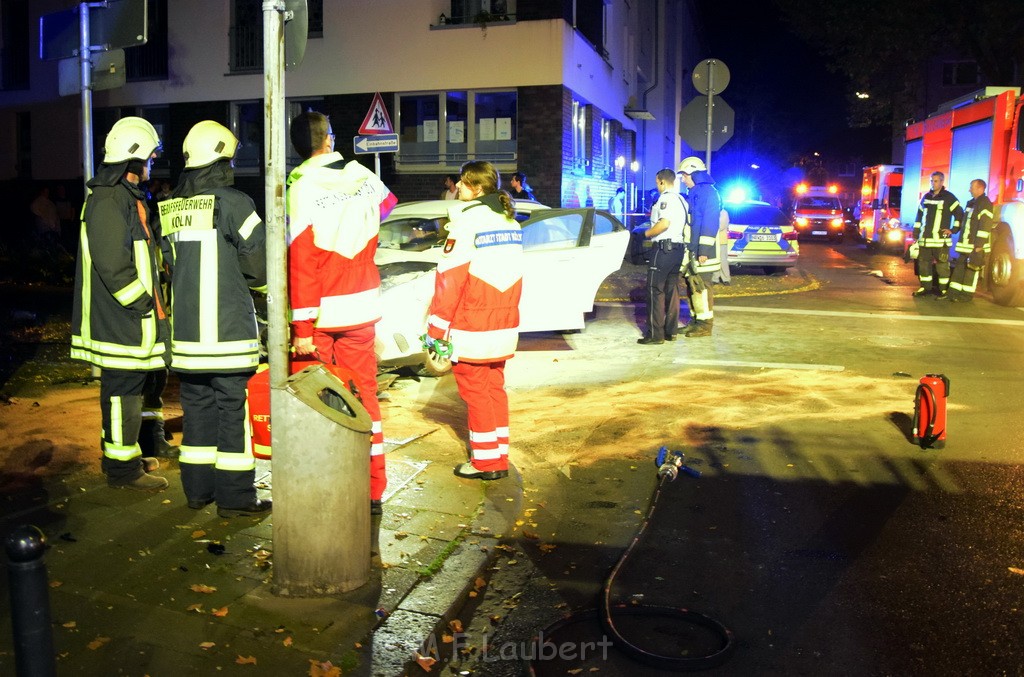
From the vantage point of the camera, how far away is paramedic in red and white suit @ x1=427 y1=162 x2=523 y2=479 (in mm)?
5562

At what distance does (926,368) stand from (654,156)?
2863cm

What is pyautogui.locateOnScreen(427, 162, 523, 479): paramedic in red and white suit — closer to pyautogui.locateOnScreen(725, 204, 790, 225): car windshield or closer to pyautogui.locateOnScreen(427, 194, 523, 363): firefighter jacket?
pyautogui.locateOnScreen(427, 194, 523, 363): firefighter jacket

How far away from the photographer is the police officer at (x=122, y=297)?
5.04m

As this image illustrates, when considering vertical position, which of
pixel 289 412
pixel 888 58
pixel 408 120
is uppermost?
pixel 888 58

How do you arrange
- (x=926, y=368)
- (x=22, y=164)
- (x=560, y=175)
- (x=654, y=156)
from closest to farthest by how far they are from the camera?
(x=926, y=368), (x=560, y=175), (x=22, y=164), (x=654, y=156)

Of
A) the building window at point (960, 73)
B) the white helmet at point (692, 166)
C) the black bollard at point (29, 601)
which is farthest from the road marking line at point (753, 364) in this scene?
the building window at point (960, 73)

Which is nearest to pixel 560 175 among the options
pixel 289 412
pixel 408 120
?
pixel 408 120

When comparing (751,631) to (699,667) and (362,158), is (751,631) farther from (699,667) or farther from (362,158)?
(362,158)

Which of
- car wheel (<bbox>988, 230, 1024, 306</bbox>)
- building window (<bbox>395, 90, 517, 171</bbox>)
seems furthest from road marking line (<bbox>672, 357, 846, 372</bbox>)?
building window (<bbox>395, 90, 517, 171</bbox>)

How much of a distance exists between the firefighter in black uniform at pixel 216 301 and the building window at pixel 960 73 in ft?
163

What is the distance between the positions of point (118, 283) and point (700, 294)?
308 inches

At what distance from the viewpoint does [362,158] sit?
882 inches

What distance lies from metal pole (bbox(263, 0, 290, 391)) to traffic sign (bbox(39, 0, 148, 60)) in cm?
456

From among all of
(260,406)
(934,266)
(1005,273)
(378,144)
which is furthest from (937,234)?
(260,406)
